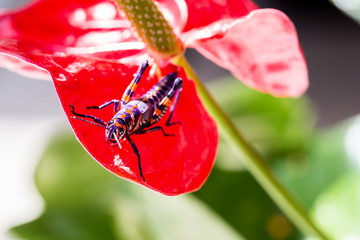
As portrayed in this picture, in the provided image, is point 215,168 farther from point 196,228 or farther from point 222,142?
point 196,228

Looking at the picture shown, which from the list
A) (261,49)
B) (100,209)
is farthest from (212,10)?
(100,209)

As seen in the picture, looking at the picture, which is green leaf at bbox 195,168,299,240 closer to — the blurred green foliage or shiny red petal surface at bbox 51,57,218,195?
the blurred green foliage

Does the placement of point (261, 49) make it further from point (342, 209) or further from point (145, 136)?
point (342, 209)

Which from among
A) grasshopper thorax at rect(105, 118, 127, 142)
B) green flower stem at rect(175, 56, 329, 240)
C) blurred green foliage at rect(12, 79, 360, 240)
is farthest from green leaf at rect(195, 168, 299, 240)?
grasshopper thorax at rect(105, 118, 127, 142)

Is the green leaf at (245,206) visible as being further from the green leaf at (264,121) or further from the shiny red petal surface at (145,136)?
the shiny red petal surface at (145,136)

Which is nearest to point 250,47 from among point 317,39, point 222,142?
point 222,142

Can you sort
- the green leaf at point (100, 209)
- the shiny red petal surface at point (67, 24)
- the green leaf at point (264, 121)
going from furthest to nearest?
the green leaf at point (264, 121)
the green leaf at point (100, 209)
the shiny red petal surface at point (67, 24)

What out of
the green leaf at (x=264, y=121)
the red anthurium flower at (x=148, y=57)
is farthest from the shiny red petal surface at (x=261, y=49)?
the green leaf at (x=264, y=121)

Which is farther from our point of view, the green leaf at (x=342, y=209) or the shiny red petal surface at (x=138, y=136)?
the green leaf at (x=342, y=209)
